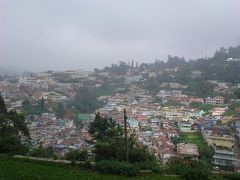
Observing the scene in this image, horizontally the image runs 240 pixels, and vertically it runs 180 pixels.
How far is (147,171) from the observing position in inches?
307

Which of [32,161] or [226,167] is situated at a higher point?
[32,161]

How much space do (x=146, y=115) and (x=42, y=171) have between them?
33515 mm

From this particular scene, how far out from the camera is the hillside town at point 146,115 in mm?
24719

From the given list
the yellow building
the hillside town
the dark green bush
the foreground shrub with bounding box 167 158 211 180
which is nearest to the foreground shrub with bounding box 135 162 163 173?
the foreground shrub with bounding box 167 158 211 180

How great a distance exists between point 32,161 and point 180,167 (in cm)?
304

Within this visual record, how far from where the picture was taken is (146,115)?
4044 centimetres

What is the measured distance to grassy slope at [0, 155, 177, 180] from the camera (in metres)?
6.81

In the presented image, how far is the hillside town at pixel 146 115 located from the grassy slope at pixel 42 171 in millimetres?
5143

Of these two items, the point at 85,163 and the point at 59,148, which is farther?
the point at 59,148

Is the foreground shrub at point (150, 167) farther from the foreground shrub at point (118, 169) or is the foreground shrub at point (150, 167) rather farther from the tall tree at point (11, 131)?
the tall tree at point (11, 131)

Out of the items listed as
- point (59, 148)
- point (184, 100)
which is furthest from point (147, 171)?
point (184, 100)

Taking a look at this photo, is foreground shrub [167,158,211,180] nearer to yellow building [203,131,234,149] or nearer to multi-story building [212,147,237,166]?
multi-story building [212,147,237,166]

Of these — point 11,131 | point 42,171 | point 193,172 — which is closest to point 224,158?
point 11,131

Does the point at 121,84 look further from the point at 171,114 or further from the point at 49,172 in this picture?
the point at 49,172
